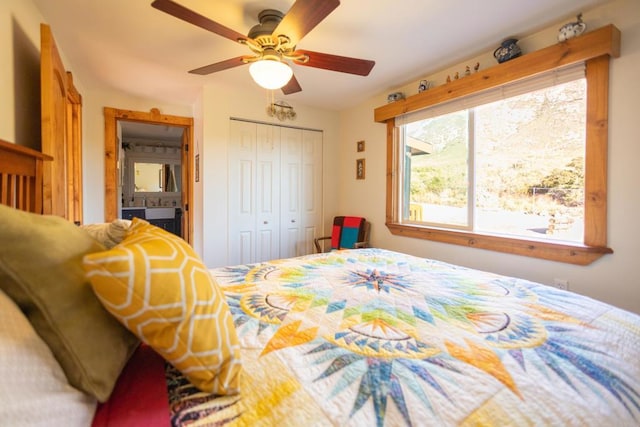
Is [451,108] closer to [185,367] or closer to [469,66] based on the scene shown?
[469,66]

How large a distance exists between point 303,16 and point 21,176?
1650 mm

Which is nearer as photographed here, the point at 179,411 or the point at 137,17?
the point at 179,411

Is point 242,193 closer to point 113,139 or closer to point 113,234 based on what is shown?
point 113,139

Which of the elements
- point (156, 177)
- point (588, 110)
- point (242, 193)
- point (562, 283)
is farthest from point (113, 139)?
point (562, 283)

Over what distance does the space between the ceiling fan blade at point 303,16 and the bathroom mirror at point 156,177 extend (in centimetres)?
577

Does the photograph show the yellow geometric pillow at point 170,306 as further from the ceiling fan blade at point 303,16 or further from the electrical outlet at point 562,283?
the electrical outlet at point 562,283

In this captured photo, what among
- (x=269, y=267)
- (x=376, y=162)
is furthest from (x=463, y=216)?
(x=269, y=267)

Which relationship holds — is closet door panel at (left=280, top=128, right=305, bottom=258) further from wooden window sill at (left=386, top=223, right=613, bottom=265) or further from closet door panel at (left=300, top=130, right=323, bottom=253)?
wooden window sill at (left=386, top=223, right=613, bottom=265)

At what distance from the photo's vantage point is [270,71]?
6.05 ft

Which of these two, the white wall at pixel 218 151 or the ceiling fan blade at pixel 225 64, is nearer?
the ceiling fan blade at pixel 225 64

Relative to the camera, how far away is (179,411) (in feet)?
2.09

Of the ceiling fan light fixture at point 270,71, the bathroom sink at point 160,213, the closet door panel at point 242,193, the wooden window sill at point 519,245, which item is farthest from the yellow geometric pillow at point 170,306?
the bathroom sink at point 160,213

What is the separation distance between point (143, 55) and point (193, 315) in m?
2.78

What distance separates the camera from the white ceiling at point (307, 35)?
6.21ft
